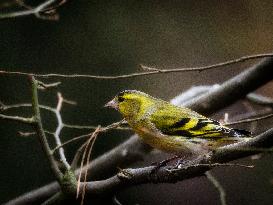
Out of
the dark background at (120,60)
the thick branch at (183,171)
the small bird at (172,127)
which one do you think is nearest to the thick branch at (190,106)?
the small bird at (172,127)

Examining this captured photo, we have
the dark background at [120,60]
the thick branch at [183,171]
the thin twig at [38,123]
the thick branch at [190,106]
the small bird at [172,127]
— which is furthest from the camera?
the dark background at [120,60]

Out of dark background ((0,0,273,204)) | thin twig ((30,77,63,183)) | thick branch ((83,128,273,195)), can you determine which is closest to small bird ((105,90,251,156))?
thick branch ((83,128,273,195))

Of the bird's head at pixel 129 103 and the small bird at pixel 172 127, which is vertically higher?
the bird's head at pixel 129 103

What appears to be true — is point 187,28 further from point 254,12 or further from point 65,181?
point 65,181

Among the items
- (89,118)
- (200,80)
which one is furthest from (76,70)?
(200,80)

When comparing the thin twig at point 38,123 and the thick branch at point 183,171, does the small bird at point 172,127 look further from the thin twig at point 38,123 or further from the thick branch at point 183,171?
the thin twig at point 38,123

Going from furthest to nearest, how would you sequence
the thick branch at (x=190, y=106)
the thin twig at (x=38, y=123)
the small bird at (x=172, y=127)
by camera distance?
the thick branch at (x=190, y=106) → the small bird at (x=172, y=127) → the thin twig at (x=38, y=123)

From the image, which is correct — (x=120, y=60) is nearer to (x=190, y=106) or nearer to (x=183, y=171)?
(x=190, y=106)

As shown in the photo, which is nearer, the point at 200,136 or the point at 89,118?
the point at 200,136
